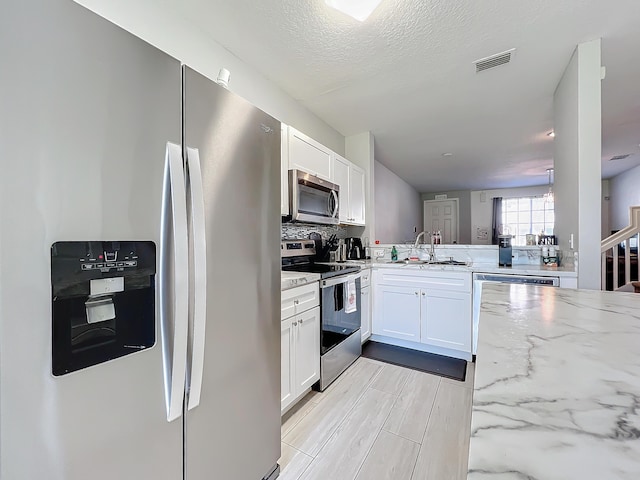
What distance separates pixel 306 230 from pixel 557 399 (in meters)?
2.61

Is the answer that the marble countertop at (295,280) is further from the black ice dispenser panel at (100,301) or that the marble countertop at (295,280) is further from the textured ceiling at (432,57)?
the textured ceiling at (432,57)

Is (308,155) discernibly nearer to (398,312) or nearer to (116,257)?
(398,312)

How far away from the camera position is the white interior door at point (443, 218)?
7871mm

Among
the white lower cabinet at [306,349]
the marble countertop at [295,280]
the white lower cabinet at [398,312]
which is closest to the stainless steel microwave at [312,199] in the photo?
the marble countertop at [295,280]

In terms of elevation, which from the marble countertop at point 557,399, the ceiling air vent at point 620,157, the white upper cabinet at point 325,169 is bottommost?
the marble countertop at point 557,399

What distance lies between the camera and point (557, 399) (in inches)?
16.7

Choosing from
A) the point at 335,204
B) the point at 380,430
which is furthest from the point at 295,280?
the point at 335,204

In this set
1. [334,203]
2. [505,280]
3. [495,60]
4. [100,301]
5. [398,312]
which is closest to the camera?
[100,301]

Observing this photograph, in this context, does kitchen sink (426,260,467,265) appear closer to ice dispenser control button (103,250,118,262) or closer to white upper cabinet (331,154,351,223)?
white upper cabinet (331,154,351,223)

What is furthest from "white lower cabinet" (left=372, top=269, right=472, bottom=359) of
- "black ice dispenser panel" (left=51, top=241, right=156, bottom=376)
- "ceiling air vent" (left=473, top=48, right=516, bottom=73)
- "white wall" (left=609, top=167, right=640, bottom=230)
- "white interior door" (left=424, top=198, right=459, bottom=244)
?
"white interior door" (left=424, top=198, right=459, bottom=244)

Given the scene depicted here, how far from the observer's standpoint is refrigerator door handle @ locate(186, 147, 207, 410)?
91cm

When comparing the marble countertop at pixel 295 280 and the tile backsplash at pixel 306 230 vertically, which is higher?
the tile backsplash at pixel 306 230

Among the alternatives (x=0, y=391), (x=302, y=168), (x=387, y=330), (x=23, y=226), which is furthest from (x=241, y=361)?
(x=387, y=330)

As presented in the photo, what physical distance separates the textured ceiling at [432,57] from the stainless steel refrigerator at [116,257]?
3.63 feet
